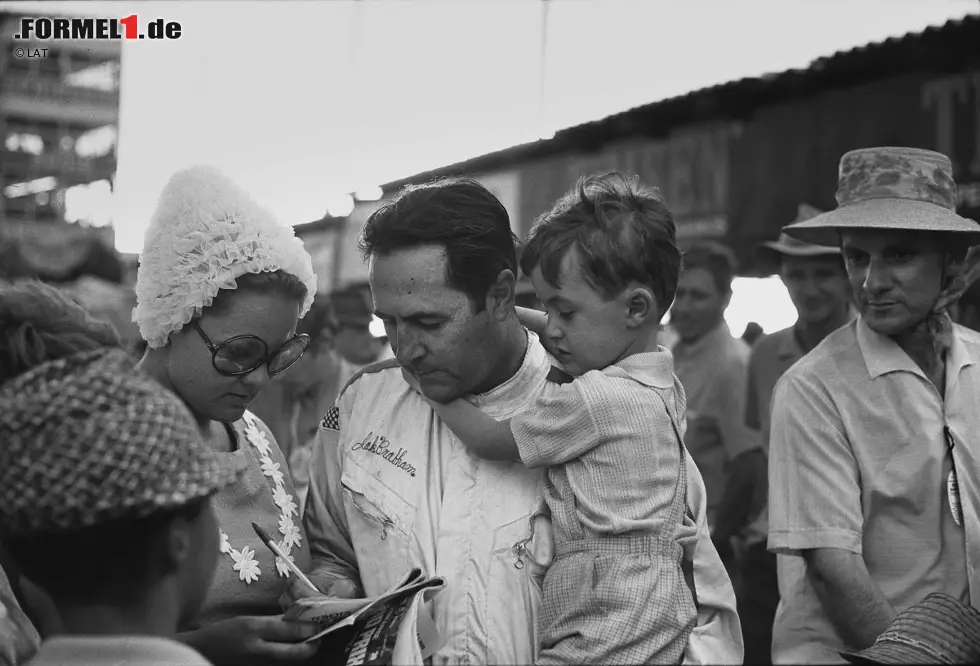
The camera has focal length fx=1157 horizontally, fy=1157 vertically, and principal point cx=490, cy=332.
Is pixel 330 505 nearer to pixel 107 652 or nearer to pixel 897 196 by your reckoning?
pixel 107 652

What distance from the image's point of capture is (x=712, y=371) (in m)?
6.71

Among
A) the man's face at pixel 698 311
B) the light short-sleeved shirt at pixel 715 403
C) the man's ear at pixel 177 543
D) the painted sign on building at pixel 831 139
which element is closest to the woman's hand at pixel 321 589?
the man's ear at pixel 177 543

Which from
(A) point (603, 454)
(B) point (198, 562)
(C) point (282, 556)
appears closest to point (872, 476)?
(A) point (603, 454)

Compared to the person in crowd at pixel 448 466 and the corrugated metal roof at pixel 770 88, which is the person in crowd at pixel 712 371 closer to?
the corrugated metal roof at pixel 770 88

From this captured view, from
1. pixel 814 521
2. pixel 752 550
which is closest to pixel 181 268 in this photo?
pixel 814 521

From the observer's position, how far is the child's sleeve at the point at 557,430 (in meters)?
2.85

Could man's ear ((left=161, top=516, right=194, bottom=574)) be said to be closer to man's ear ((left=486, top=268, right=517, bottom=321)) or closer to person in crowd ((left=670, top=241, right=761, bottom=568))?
man's ear ((left=486, top=268, right=517, bottom=321))

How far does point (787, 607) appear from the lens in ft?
12.6

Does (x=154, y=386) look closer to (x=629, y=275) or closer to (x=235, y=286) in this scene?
(x=235, y=286)

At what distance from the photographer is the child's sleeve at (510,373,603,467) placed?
9.34ft

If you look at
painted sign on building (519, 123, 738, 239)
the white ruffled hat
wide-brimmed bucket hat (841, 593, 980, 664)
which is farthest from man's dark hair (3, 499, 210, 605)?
painted sign on building (519, 123, 738, 239)

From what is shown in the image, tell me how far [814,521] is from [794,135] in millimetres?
7195

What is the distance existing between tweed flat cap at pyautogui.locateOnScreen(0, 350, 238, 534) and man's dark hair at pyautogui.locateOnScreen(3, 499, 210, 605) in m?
0.03

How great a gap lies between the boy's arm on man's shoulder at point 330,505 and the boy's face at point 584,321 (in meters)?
0.63
